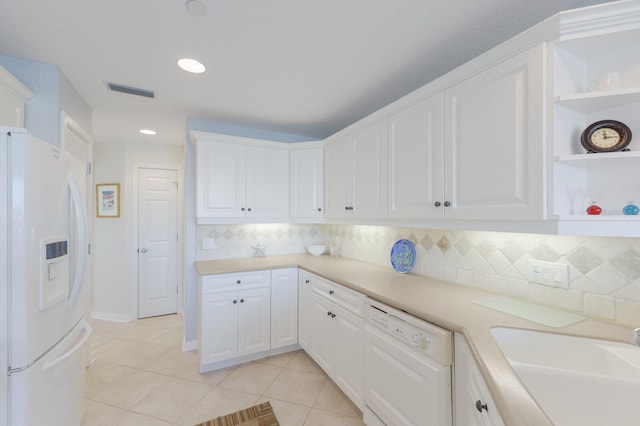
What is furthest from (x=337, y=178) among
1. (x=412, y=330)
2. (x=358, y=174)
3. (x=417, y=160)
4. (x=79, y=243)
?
(x=79, y=243)

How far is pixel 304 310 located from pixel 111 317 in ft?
9.76

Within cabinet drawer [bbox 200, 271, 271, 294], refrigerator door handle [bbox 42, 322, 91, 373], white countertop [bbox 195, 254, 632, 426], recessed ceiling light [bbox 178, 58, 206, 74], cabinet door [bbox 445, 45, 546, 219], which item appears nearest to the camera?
white countertop [bbox 195, 254, 632, 426]

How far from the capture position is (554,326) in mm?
1173

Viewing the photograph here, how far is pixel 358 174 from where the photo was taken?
7.88 ft

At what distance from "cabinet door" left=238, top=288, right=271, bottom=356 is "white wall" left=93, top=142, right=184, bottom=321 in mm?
2191

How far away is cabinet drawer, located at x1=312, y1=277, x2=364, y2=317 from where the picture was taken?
1.88 m

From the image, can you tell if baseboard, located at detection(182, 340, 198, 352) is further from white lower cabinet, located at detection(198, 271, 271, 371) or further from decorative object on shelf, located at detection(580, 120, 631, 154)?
decorative object on shelf, located at detection(580, 120, 631, 154)

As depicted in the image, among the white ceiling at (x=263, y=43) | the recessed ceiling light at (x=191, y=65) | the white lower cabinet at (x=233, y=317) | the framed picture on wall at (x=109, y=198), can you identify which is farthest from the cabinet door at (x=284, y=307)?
the framed picture on wall at (x=109, y=198)

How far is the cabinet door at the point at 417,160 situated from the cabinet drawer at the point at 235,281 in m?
1.34

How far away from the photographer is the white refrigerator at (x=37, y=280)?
1182 millimetres

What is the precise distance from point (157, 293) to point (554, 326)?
4.36 metres

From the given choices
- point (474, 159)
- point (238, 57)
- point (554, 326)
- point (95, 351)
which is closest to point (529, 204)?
point (474, 159)

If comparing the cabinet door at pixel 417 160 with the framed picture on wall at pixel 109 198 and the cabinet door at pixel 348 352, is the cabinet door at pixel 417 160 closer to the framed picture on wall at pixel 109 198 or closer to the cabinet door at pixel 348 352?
the cabinet door at pixel 348 352

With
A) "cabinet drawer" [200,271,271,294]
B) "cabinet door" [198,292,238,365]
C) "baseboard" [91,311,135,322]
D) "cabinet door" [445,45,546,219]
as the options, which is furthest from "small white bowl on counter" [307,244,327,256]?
"baseboard" [91,311,135,322]
